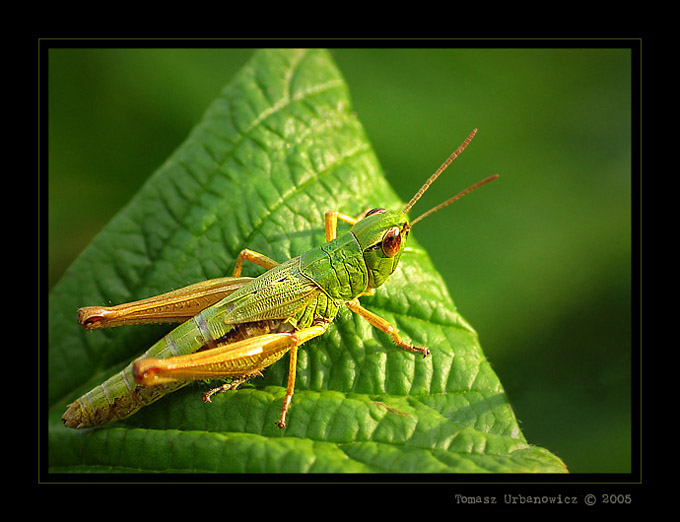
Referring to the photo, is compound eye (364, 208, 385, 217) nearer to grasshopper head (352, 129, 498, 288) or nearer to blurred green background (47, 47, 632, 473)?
grasshopper head (352, 129, 498, 288)

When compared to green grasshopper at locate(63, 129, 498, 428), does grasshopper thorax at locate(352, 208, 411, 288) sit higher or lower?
higher

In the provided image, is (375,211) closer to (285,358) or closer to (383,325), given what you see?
(383,325)

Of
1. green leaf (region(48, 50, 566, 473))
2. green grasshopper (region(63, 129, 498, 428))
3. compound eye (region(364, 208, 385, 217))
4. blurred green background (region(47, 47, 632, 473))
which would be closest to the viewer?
green leaf (region(48, 50, 566, 473))

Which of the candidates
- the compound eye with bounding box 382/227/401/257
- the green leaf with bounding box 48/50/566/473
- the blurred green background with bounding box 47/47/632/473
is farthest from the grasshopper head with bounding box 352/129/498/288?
the blurred green background with bounding box 47/47/632/473

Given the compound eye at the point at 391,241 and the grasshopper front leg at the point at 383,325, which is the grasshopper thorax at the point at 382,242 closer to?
the compound eye at the point at 391,241
